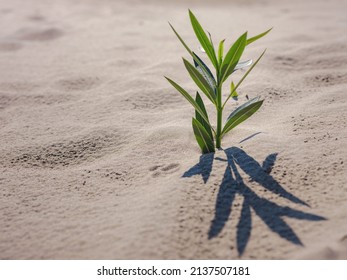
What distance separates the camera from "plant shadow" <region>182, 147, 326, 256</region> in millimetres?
1205

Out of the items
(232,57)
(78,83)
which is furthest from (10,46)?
(232,57)

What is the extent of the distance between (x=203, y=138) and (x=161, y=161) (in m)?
0.18

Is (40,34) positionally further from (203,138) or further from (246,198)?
(246,198)

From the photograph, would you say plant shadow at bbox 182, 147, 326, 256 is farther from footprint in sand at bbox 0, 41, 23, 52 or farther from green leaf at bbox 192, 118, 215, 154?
footprint in sand at bbox 0, 41, 23, 52

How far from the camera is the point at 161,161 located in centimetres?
157

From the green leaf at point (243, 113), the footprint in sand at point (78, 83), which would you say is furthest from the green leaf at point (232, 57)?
the footprint in sand at point (78, 83)

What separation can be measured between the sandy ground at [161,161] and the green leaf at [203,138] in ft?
0.15

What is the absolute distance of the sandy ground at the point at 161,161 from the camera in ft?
3.94

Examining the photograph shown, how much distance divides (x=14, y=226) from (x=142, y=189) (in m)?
0.42

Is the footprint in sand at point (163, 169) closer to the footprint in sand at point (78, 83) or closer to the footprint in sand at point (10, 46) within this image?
the footprint in sand at point (78, 83)

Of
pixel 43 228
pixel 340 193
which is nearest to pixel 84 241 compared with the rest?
pixel 43 228

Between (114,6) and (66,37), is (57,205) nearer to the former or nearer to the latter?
(66,37)

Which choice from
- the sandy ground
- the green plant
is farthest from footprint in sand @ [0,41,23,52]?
the green plant

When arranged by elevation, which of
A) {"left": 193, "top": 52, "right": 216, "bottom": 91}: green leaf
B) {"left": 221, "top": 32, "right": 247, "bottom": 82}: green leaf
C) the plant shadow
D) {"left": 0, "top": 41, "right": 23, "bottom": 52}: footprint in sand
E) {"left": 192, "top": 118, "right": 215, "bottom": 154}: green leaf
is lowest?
the plant shadow
